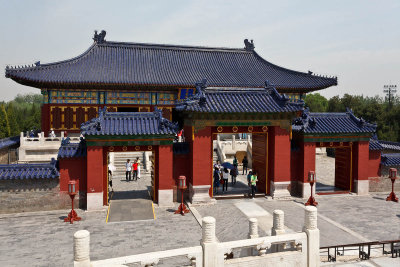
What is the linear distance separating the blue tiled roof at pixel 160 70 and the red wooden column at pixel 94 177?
1292 centimetres

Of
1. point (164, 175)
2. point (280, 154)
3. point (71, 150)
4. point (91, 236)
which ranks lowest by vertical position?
point (91, 236)

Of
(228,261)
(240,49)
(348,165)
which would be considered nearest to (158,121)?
(228,261)

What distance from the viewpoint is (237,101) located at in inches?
623

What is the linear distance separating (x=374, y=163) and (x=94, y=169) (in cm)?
1500

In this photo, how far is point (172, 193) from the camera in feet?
48.8

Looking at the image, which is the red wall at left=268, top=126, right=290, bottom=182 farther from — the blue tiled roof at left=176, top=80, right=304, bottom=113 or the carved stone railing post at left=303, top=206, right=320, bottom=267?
the carved stone railing post at left=303, top=206, right=320, bottom=267

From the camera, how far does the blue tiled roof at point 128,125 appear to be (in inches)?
546

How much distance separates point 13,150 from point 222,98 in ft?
54.9

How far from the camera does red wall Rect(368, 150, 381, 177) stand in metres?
17.1

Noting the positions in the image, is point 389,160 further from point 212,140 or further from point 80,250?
point 80,250

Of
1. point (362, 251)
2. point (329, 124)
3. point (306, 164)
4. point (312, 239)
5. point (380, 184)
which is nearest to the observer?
point (312, 239)

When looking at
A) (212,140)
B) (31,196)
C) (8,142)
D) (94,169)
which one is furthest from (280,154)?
(8,142)

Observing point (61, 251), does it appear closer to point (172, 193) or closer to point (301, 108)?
point (172, 193)

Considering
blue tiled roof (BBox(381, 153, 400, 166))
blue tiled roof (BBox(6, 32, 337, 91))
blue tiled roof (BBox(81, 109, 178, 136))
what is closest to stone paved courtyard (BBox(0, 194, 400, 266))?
blue tiled roof (BBox(381, 153, 400, 166))
